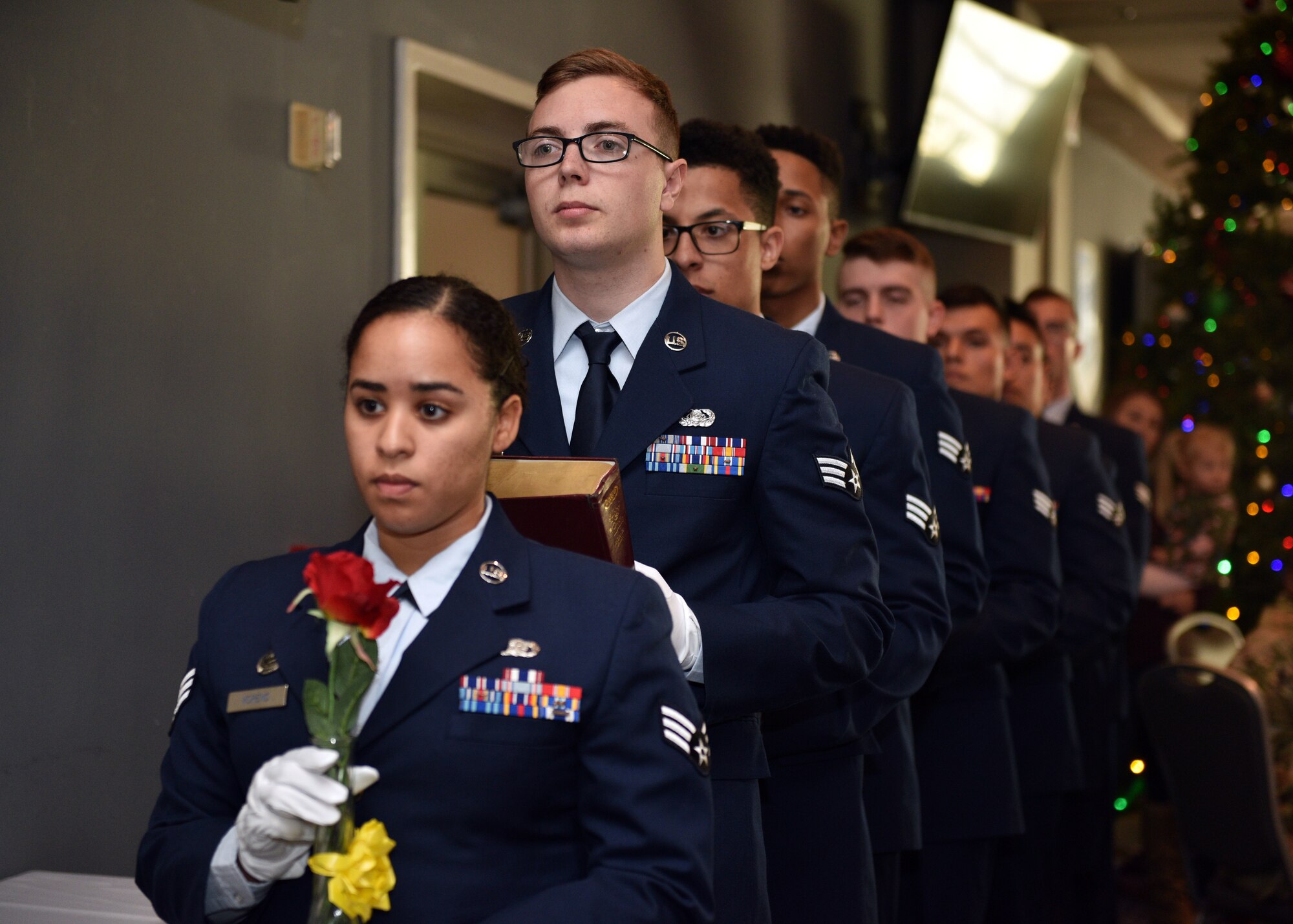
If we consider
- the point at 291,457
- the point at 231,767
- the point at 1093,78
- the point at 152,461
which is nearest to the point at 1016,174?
the point at 1093,78

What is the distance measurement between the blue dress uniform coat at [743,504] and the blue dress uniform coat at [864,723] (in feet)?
1.09

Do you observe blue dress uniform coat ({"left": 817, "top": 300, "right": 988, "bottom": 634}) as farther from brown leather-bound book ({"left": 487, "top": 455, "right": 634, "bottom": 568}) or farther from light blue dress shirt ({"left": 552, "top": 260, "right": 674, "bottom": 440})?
brown leather-bound book ({"left": 487, "top": 455, "right": 634, "bottom": 568})

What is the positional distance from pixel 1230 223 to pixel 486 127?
11.5ft

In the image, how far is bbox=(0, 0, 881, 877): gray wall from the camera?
90.2 inches

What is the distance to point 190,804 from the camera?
1.36 m

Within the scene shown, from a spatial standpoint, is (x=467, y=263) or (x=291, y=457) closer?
(x=291, y=457)

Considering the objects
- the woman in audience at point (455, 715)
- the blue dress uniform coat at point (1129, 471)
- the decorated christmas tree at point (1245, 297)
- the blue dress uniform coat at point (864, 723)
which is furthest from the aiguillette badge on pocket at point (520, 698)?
the decorated christmas tree at point (1245, 297)

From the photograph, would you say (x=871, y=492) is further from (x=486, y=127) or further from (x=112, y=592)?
(x=486, y=127)

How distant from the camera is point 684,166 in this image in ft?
6.09

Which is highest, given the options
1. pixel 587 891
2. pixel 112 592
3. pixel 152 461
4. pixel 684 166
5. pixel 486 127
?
pixel 486 127

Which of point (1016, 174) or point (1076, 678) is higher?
point (1016, 174)

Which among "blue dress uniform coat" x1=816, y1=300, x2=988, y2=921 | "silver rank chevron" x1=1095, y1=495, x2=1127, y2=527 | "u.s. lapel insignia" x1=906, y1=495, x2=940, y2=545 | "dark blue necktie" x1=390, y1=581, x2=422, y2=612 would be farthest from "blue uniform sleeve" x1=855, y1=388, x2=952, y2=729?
"silver rank chevron" x1=1095, y1=495, x2=1127, y2=527

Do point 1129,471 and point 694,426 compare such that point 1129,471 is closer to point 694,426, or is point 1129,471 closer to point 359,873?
point 694,426

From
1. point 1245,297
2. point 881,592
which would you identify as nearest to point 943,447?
point 881,592
